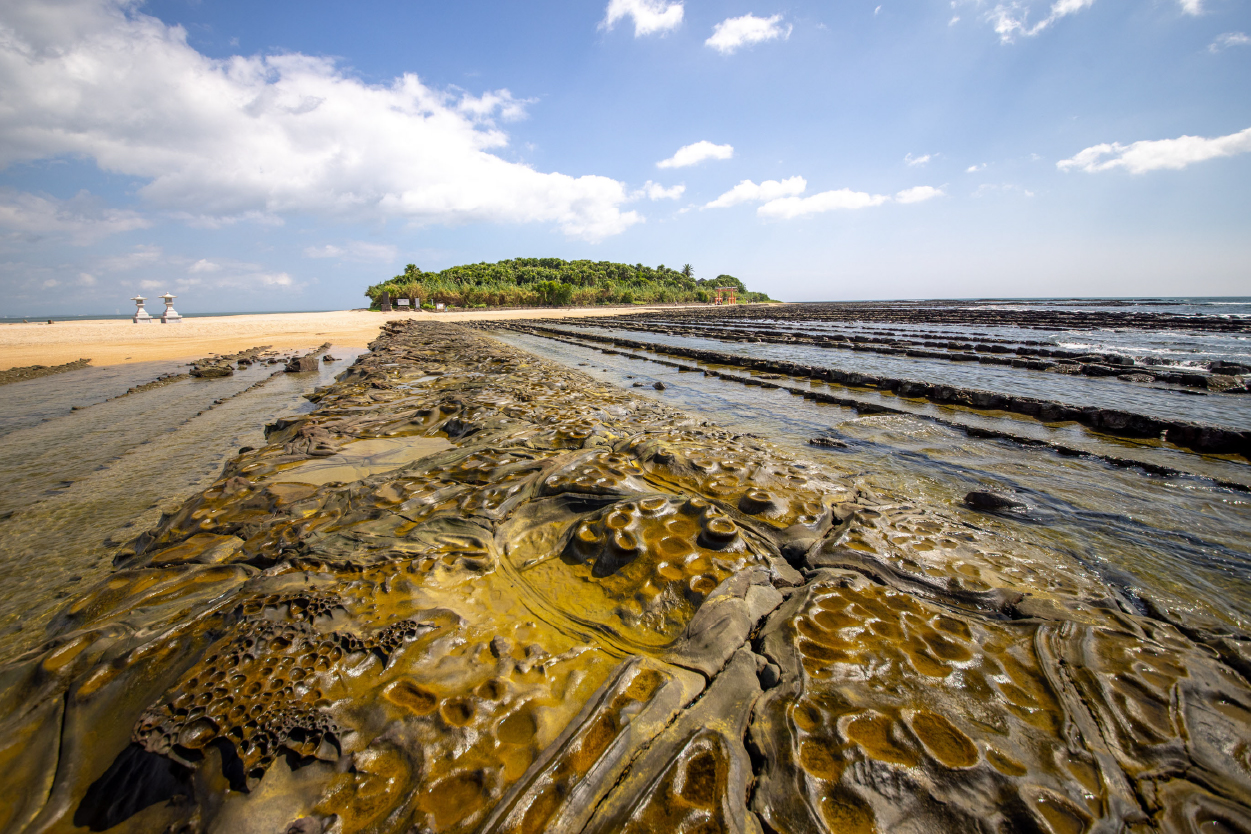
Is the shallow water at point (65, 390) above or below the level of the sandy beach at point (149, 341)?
below

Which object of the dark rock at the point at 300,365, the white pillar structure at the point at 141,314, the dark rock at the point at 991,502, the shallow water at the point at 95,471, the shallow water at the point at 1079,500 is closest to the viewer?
the shallow water at the point at 95,471

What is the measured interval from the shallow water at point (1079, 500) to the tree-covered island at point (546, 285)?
60.7 meters

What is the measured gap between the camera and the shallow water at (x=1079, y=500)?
379 cm

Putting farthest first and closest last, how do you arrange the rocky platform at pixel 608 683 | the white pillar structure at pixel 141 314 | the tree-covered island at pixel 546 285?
the tree-covered island at pixel 546 285, the white pillar structure at pixel 141 314, the rocky platform at pixel 608 683

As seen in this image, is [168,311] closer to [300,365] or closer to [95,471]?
[300,365]

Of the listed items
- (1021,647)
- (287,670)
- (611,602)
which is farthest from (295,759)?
(1021,647)

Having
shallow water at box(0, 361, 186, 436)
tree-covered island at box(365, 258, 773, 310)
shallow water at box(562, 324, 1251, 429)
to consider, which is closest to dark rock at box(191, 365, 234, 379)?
shallow water at box(0, 361, 186, 436)

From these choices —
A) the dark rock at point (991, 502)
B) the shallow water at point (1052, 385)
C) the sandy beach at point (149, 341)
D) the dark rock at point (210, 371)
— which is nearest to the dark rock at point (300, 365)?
the dark rock at point (210, 371)

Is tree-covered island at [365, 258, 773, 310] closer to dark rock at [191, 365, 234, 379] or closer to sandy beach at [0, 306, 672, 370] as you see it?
sandy beach at [0, 306, 672, 370]

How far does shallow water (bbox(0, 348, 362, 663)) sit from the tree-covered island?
51395 mm

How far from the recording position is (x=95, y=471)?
599cm

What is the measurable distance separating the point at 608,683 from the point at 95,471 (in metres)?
7.86

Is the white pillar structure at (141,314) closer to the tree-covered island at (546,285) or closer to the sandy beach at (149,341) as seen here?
the sandy beach at (149,341)

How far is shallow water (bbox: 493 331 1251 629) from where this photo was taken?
379 centimetres
